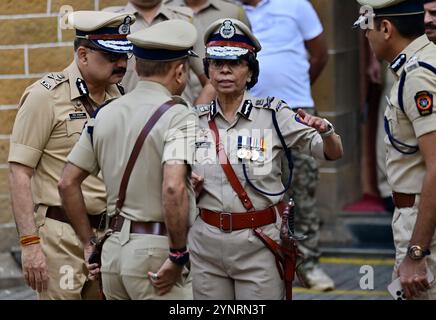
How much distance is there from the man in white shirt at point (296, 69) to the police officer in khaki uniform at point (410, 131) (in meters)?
2.84

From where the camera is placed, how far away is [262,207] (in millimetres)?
6699

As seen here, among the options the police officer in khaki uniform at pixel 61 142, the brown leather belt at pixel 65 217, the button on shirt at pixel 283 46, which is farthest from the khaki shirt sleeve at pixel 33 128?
the button on shirt at pixel 283 46

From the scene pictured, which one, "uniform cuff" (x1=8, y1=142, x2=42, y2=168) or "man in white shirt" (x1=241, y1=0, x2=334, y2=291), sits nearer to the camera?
"uniform cuff" (x1=8, y1=142, x2=42, y2=168)

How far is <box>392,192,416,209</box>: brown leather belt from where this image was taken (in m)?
6.21

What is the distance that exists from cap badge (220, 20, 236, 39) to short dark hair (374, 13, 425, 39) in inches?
33.0

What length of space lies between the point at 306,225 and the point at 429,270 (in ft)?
11.4

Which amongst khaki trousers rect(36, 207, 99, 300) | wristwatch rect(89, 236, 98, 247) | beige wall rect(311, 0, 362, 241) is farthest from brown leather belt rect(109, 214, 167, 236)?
beige wall rect(311, 0, 362, 241)

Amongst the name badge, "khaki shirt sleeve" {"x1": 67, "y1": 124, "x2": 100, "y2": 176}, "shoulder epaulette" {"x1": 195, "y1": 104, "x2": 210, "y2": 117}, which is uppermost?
"shoulder epaulette" {"x1": 195, "y1": 104, "x2": 210, "y2": 117}

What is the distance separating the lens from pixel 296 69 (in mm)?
9391

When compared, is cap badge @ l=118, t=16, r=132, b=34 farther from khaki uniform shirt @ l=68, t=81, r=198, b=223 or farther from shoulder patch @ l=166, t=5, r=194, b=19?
shoulder patch @ l=166, t=5, r=194, b=19

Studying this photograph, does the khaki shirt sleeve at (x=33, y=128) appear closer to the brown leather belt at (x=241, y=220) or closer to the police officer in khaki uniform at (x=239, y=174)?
the police officer in khaki uniform at (x=239, y=174)

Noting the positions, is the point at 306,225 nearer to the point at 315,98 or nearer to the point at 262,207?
the point at 315,98

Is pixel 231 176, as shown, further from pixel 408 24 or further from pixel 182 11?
pixel 182 11

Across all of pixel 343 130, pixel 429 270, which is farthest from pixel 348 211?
pixel 429 270
